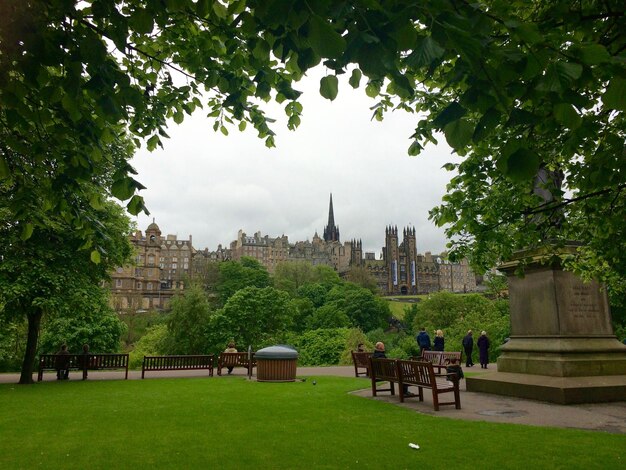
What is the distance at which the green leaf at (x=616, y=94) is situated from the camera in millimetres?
2531

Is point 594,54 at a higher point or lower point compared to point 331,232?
lower

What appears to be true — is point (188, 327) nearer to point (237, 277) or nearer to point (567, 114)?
point (567, 114)

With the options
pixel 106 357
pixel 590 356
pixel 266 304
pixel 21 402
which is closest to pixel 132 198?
pixel 21 402

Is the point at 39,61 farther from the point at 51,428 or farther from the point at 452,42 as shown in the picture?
the point at 51,428

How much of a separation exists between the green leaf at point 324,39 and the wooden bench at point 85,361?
18647mm

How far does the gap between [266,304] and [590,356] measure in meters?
23.8

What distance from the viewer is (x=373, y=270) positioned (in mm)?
169250

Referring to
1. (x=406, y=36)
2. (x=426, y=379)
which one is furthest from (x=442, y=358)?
(x=406, y=36)

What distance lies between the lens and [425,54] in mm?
2396

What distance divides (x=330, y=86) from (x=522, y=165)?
130cm

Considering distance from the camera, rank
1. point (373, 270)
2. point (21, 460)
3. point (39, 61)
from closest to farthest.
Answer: point (39, 61) → point (21, 460) → point (373, 270)

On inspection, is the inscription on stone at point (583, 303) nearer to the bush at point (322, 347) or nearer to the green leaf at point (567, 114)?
the green leaf at point (567, 114)

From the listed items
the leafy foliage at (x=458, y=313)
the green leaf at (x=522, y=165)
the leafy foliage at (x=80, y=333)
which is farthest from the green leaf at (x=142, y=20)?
the leafy foliage at (x=458, y=313)

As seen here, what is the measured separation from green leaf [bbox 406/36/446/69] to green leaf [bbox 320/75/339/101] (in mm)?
817
